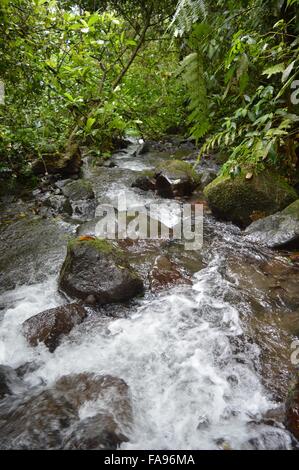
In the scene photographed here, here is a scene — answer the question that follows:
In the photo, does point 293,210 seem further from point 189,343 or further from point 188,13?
point 188,13

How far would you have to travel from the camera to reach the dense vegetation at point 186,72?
3.12 meters

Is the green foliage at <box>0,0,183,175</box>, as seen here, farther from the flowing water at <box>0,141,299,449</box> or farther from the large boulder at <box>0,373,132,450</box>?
the large boulder at <box>0,373,132,450</box>

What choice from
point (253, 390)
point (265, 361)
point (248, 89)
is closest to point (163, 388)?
point (253, 390)

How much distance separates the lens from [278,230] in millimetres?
4023

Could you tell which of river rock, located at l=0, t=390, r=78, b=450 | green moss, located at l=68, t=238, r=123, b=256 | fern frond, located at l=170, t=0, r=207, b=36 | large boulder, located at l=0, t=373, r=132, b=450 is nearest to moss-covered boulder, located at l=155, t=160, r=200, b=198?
green moss, located at l=68, t=238, r=123, b=256

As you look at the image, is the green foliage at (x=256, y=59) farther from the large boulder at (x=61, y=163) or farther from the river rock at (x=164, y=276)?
the large boulder at (x=61, y=163)

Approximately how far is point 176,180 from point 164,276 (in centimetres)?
268

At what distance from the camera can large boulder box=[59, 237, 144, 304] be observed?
315 cm

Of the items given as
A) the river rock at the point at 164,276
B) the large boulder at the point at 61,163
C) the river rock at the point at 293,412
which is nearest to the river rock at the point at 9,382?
the river rock at the point at 164,276

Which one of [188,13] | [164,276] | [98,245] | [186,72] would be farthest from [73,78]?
[164,276]

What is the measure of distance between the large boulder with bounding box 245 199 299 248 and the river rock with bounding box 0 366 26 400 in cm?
293

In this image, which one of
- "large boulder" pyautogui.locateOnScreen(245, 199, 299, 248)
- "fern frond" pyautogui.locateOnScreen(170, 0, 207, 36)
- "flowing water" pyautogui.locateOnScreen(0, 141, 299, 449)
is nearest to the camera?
"flowing water" pyautogui.locateOnScreen(0, 141, 299, 449)

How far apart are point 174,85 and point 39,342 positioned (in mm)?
9061

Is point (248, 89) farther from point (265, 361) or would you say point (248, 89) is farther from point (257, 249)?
point (265, 361)
